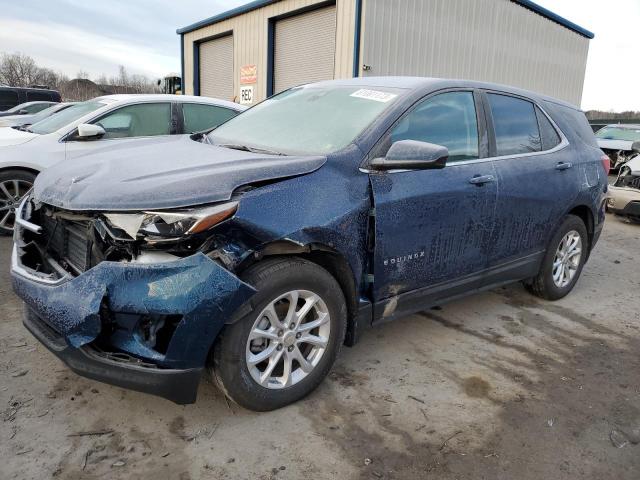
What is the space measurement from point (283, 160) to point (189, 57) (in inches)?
763

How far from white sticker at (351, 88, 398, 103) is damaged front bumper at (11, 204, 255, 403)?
5.03 feet

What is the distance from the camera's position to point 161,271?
6.99ft

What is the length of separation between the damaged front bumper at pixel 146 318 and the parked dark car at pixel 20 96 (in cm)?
2087

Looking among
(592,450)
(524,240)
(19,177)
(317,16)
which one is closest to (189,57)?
(317,16)

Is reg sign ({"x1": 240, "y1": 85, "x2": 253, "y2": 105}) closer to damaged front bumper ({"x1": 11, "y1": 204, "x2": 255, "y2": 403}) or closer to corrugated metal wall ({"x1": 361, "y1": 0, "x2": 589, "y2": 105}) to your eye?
corrugated metal wall ({"x1": 361, "y1": 0, "x2": 589, "y2": 105})

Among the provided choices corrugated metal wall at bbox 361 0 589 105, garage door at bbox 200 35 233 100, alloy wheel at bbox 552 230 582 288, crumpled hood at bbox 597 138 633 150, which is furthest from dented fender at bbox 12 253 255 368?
garage door at bbox 200 35 233 100

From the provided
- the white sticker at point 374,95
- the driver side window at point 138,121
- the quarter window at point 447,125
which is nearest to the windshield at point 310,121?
the white sticker at point 374,95

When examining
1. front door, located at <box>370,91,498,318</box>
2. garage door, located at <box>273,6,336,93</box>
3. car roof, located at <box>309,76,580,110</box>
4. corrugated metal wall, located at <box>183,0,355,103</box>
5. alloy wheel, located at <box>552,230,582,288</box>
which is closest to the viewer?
front door, located at <box>370,91,498,318</box>

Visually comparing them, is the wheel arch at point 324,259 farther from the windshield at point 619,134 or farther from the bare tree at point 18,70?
the bare tree at point 18,70

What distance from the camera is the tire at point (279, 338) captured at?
2.34 meters

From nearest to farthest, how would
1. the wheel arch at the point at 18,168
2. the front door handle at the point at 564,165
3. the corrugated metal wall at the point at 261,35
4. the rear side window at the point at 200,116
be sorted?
the front door handle at the point at 564,165
the wheel arch at the point at 18,168
the rear side window at the point at 200,116
the corrugated metal wall at the point at 261,35

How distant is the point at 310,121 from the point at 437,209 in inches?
37.3

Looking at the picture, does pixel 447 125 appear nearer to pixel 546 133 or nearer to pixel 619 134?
pixel 546 133

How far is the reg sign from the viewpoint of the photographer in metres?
16.9
